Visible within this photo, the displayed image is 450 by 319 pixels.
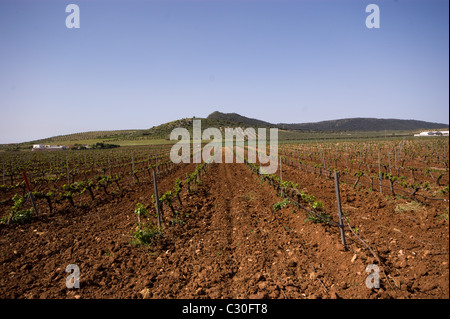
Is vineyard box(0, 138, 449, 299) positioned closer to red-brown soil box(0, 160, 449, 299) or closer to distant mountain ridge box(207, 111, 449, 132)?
red-brown soil box(0, 160, 449, 299)

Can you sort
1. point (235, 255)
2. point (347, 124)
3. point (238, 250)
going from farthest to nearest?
point (347, 124) < point (238, 250) < point (235, 255)

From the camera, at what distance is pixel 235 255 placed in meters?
4.98

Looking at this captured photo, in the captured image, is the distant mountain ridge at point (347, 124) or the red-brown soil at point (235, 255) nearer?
the red-brown soil at point (235, 255)

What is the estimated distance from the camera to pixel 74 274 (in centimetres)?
443

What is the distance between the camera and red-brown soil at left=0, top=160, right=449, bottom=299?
3713 mm

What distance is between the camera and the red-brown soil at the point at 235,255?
3.71 m

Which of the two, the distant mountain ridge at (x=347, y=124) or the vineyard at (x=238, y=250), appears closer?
the vineyard at (x=238, y=250)

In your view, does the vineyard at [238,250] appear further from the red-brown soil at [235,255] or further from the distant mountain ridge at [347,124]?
the distant mountain ridge at [347,124]

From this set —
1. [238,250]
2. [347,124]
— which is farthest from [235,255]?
[347,124]

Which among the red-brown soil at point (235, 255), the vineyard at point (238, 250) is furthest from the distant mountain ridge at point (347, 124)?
the red-brown soil at point (235, 255)

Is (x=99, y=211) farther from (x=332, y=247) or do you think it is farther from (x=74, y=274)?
(x=332, y=247)

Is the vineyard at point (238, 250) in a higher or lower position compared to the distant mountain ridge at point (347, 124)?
lower

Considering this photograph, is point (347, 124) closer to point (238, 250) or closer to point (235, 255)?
point (238, 250)
